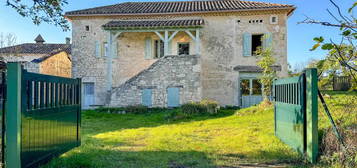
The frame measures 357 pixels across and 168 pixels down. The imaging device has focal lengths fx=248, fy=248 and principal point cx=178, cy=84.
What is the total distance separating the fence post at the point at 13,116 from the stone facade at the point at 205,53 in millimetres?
11071

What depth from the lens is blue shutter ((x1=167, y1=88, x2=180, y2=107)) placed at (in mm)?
13875

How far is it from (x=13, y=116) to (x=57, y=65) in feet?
62.0

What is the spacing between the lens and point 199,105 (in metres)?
11.4

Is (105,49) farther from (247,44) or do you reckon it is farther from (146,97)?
(247,44)

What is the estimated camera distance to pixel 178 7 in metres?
17.3

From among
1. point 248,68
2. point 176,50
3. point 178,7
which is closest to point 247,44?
point 248,68

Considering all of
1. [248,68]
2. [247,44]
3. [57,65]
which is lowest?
[248,68]

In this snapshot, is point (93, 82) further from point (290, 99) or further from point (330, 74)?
point (330, 74)

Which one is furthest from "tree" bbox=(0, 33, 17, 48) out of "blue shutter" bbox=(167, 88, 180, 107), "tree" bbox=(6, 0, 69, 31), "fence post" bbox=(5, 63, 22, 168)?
"blue shutter" bbox=(167, 88, 180, 107)

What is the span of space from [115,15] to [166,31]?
4.24 metres

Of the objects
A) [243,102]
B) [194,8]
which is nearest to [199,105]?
[243,102]

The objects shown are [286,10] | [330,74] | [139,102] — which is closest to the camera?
[330,74]

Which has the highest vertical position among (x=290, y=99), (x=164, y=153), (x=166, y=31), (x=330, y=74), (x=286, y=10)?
(x=286, y=10)

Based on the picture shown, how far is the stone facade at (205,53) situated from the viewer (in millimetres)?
15266
